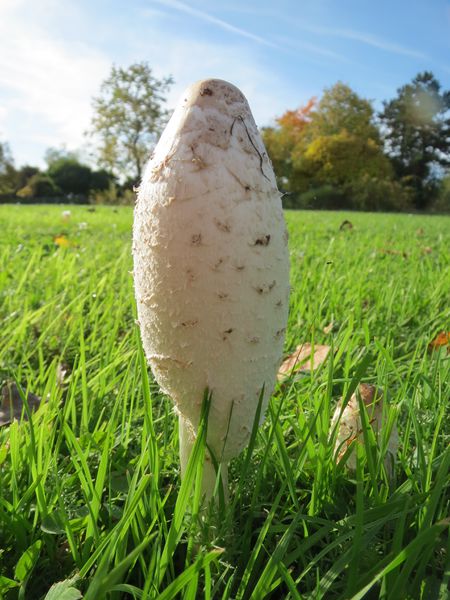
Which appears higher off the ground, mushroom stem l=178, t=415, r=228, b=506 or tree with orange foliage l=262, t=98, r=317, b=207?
tree with orange foliage l=262, t=98, r=317, b=207

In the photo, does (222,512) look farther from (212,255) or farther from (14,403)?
(14,403)

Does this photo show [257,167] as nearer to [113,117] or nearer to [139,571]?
[139,571]

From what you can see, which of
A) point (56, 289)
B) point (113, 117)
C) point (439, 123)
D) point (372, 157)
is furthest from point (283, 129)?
point (56, 289)

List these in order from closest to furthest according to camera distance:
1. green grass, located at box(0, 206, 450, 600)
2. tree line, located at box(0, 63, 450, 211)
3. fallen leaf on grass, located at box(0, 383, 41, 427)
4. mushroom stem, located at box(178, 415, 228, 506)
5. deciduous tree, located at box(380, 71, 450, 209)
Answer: green grass, located at box(0, 206, 450, 600) → mushroom stem, located at box(178, 415, 228, 506) → fallen leaf on grass, located at box(0, 383, 41, 427) → tree line, located at box(0, 63, 450, 211) → deciduous tree, located at box(380, 71, 450, 209)

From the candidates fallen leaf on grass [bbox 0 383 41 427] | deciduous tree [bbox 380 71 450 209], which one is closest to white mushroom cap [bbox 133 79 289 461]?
fallen leaf on grass [bbox 0 383 41 427]

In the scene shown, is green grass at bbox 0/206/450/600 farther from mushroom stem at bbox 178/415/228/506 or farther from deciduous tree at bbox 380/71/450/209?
deciduous tree at bbox 380/71/450/209

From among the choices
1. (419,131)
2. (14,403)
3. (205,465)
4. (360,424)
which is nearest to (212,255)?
(205,465)

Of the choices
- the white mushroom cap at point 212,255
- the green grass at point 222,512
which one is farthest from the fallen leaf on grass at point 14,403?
the white mushroom cap at point 212,255
